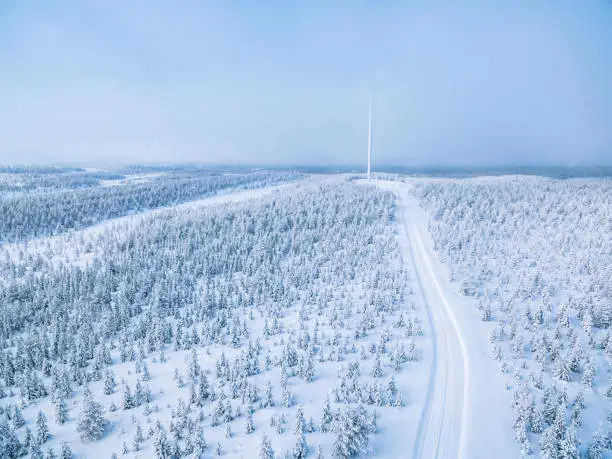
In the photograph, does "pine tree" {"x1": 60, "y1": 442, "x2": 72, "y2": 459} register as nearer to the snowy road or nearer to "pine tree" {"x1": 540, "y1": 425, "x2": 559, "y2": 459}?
the snowy road

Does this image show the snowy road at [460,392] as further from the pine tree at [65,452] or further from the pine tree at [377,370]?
the pine tree at [65,452]

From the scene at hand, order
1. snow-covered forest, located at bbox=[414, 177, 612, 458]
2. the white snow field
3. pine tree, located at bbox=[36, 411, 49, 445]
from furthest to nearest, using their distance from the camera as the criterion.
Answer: pine tree, located at bbox=[36, 411, 49, 445] < the white snow field < snow-covered forest, located at bbox=[414, 177, 612, 458]

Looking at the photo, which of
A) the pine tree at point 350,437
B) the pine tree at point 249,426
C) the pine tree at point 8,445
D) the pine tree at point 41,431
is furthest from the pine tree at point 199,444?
the pine tree at point 8,445

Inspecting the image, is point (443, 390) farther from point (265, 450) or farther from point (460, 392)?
point (265, 450)

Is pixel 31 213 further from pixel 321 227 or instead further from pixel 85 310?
pixel 321 227

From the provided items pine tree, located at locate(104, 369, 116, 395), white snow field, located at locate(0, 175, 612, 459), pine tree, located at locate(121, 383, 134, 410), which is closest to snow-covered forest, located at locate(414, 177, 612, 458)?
white snow field, located at locate(0, 175, 612, 459)

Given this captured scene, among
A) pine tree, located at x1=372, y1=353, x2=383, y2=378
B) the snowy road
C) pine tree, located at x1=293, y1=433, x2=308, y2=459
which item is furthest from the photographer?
pine tree, located at x1=372, y1=353, x2=383, y2=378

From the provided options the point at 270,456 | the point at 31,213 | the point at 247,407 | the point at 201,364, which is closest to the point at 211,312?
the point at 201,364
